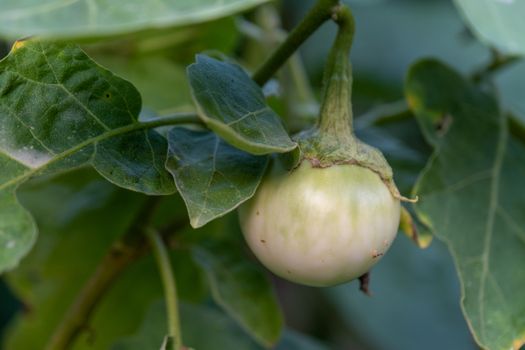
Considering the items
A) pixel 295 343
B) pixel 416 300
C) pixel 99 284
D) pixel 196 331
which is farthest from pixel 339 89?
pixel 416 300

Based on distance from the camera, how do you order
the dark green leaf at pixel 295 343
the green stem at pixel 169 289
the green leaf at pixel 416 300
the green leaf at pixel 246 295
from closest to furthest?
the green stem at pixel 169 289
the green leaf at pixel 246 295
the dark green leaf at pixel 295 343
the green leaf at pixel 416 300

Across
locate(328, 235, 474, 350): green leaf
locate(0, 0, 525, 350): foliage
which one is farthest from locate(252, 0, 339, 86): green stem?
locate(328, 235, 474, 350): green leaf

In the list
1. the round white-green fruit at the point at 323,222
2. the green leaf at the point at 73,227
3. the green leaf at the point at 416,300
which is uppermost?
the round white-green fruit at the point at 323,222

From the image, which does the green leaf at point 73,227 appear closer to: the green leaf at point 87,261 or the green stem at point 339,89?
the green leaf at point 87,261

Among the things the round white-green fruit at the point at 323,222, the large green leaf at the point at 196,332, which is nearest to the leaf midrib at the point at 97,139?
the round white-green fruit at the point at 323,222

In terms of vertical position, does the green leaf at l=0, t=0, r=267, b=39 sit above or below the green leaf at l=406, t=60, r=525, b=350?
→ above

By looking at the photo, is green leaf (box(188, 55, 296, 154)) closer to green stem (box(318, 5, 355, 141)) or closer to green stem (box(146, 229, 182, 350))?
green stem (box(318, 5, 355, 141))

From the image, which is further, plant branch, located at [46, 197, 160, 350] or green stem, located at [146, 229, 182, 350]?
plant branch, located at [46, 197, 160, 350]
